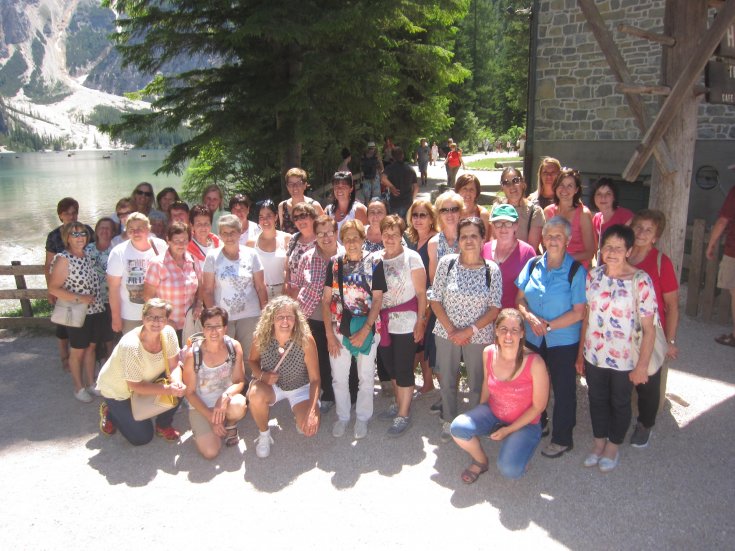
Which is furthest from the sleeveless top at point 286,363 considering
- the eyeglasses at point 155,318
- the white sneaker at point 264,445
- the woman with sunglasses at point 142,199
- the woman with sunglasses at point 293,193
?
the woman with sunglasses at point 142,199

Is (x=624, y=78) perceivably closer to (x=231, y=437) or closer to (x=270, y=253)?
(x=270, y=253)

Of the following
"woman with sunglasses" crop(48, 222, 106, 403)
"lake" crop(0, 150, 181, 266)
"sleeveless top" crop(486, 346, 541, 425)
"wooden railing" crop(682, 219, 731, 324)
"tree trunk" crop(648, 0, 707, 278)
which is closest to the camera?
"sleeveless top" crop(486, 346, 541, 425)

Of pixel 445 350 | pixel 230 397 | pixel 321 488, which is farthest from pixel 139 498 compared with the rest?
pixel 445 350

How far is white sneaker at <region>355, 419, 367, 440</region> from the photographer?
163 inches

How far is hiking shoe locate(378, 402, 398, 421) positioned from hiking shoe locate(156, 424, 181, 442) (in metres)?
1.57

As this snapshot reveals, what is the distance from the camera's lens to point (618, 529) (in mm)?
3051

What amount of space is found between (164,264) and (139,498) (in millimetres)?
1788

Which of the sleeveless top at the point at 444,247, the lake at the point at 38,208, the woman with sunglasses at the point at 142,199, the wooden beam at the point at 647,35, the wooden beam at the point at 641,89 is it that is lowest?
the lake at the point at 38,208

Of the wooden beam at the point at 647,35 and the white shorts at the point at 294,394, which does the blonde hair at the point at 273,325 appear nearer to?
the white shorts at the point at 294,394

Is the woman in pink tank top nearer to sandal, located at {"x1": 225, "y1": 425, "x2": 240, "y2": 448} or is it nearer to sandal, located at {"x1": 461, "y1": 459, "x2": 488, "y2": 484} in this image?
sandal, located at {"x1": 461, "y1": 459, "x2": 488, "y2": 484}

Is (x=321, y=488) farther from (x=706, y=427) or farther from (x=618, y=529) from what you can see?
(x=706, y=427)

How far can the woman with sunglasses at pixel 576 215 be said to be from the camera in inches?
171

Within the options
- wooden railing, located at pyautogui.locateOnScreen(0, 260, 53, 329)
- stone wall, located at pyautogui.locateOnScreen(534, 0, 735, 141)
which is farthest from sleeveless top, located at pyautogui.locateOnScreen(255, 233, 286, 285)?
stone wall, located at pyautogui.locateOnScreen(534, 0, 735, 141)

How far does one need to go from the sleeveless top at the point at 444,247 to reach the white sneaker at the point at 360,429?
1.39 meters
